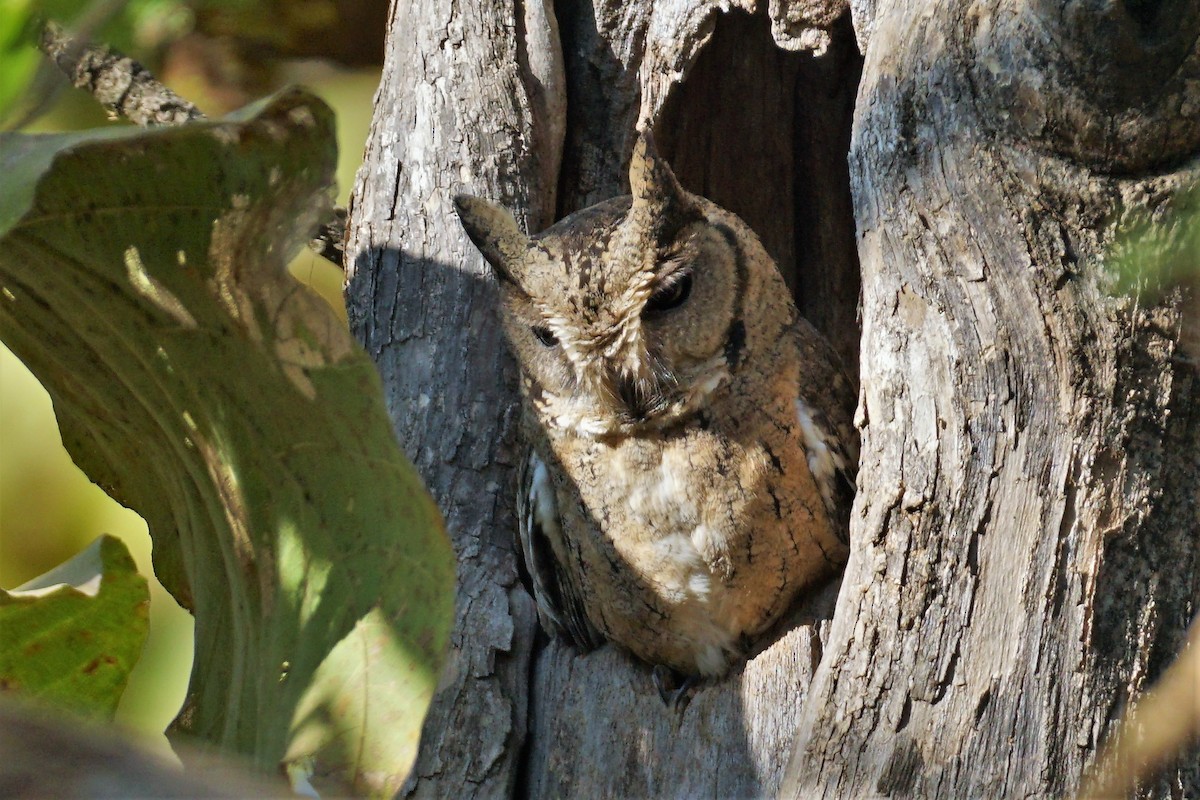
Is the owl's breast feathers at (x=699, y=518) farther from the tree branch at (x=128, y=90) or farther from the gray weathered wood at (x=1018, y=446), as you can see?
the tree branch at (x=128, y=90)

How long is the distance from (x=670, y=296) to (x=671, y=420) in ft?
0.75

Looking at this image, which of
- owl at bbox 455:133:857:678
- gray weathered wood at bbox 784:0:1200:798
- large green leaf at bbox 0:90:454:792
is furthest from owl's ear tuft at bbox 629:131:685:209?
large green leaf at bbox 0:90:454:792

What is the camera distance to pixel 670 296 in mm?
2035

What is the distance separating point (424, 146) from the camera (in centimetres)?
226

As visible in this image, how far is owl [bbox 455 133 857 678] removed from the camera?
6.58 ft

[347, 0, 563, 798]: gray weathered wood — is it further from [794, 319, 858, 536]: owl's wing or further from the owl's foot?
[794, 319, 858, 536]: owl's wing

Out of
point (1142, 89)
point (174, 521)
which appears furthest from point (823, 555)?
point (174, 521)

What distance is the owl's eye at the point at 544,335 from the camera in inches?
82.9

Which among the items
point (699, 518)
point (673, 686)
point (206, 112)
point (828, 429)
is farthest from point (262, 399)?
point (206, 112)

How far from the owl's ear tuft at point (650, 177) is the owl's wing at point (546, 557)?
57 cm

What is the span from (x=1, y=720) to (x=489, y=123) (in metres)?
1.92

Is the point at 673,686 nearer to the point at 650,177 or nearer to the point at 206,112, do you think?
the point at 650,177

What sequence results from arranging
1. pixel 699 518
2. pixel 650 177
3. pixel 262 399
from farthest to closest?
pixel 699 518 → pixel 650 177 → pixel 262 399

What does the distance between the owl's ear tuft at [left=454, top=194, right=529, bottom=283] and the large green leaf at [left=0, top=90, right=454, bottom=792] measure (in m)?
0.85
